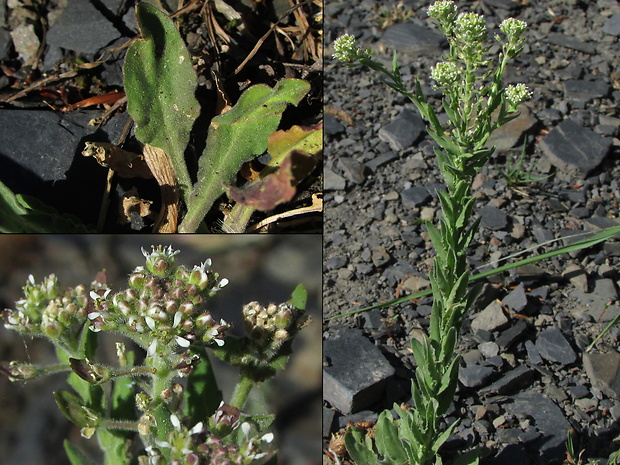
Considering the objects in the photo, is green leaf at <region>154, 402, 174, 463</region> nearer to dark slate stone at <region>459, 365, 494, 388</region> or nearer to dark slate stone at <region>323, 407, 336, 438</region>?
dark slate stone at <region>323, 407, 336, 438</region>

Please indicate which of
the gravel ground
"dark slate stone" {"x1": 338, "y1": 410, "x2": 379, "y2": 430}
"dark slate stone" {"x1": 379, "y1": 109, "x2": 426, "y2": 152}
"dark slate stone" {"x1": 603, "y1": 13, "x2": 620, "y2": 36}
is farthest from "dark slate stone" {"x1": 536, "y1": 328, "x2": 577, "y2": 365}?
"dark slate stone" {"x1": 603, "y1": 13, "x2": 620, "y2": 36}

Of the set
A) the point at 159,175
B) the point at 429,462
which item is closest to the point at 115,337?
the point at 159,175

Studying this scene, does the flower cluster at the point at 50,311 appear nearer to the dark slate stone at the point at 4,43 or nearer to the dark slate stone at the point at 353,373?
the dark slate stone at the point at 353,373

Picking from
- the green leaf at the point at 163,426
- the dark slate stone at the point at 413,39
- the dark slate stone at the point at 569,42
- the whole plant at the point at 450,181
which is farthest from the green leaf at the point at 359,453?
the dark slate stone at the point at 569,42

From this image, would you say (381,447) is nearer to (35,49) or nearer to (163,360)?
(163,360)

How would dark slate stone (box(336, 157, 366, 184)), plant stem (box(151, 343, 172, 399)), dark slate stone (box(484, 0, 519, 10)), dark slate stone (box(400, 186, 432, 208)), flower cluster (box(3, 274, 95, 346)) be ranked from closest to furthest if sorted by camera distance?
1. plant stem (box(151, 343, 172, 399))
2. flower cluster (box(3, 274, 95, 346))
3. dark slate stone (box(400, 186, 432, 208))
4. dark slate stone (box(336, 157, 366, 184))
5. dark slate stone (box(484, 0, 519, 10))
